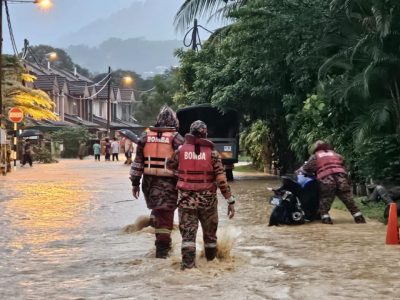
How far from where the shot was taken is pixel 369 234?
10.5m

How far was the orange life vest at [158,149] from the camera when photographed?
841 centimetres

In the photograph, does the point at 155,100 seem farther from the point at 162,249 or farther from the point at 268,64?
the point at 162,249

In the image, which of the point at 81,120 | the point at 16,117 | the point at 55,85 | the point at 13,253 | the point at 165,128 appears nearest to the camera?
the point at 165,128

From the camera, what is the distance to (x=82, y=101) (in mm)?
70750

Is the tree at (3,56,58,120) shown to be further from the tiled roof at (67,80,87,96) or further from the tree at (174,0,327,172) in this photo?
the tiled roof at (67,80,87,96)

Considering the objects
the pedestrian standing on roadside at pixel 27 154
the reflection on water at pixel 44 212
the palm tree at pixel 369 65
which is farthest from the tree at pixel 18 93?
the palm tree at pixel 369 65

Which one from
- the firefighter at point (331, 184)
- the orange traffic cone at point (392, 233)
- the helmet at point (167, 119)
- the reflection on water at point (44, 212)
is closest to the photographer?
the helmet at point (167, 119)

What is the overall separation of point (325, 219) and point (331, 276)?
4.55m

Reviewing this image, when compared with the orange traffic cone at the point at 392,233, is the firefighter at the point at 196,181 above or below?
above

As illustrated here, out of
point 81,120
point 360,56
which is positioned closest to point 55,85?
point 81,120

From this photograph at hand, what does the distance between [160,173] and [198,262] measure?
1.17 m

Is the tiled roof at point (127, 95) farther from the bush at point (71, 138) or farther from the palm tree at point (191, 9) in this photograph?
the palm tree at point (191, 9)

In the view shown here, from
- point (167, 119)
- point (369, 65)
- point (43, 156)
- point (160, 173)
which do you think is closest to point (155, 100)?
point (43, 156)

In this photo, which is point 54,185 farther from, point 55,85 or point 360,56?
point 55,85
